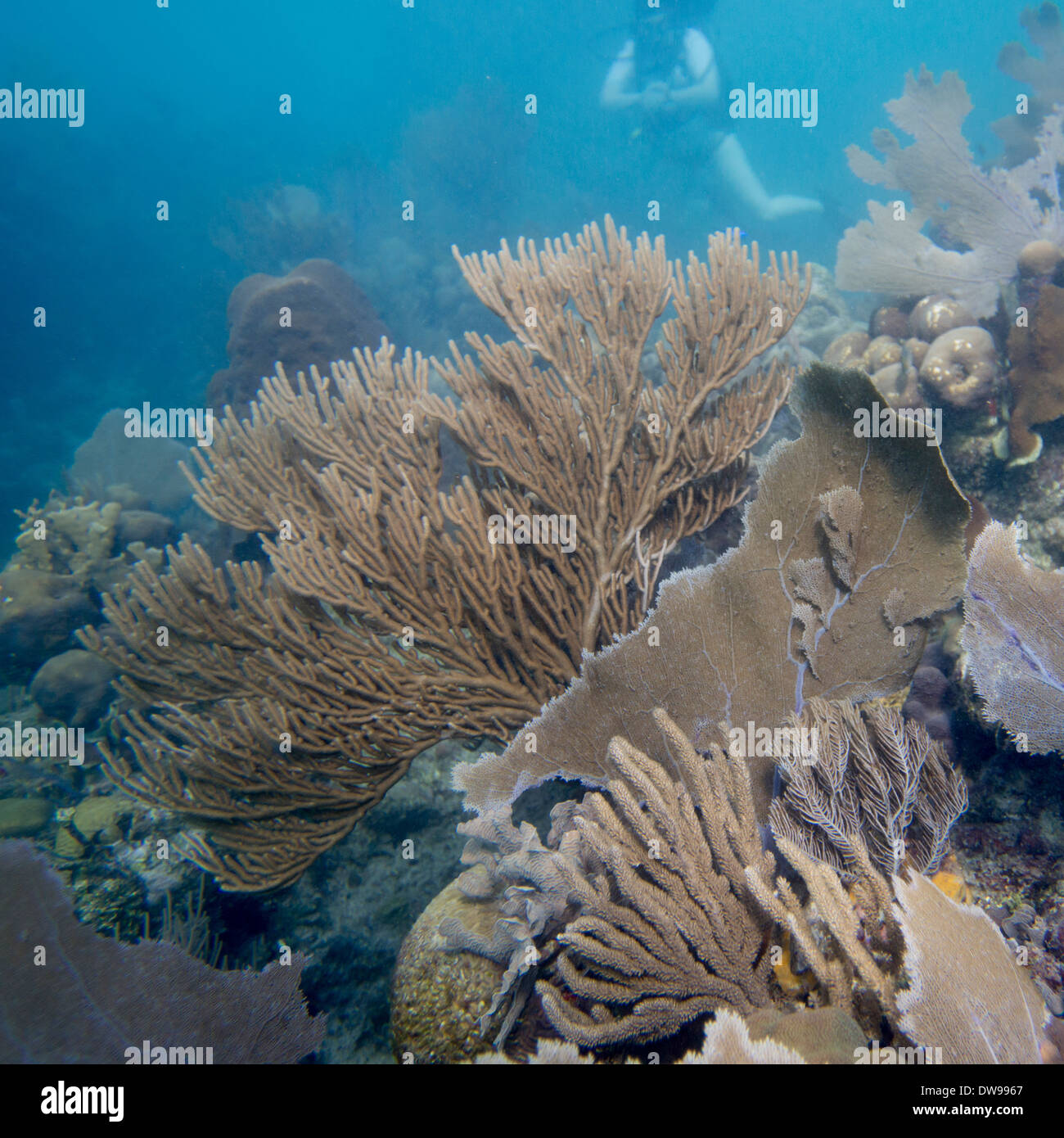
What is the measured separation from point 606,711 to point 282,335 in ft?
41.8

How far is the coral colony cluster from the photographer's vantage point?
1.93 metres

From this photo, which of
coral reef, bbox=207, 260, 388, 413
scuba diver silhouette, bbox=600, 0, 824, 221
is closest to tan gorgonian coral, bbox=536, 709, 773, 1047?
coral reef, bbox=207, 260, 388, 413

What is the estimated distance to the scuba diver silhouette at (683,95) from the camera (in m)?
27.9

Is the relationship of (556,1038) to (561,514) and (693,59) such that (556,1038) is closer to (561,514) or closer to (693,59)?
(561,514)

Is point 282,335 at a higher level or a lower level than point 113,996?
higher

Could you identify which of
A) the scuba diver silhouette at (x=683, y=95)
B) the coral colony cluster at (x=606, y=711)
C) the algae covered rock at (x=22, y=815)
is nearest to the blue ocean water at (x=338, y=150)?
the scuba diver silhouette at (x=683, y=95)

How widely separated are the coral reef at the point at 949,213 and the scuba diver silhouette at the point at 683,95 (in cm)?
2795

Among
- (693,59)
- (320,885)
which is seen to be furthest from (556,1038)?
(693,59)

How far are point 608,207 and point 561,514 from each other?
139ft

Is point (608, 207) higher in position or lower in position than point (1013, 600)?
higher

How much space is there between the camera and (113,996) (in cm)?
268

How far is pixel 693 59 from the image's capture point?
28344mm

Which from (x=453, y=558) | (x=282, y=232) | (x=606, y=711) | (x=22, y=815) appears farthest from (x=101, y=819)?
(x=282, y=232)

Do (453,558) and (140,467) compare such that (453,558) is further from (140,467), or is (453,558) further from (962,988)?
(140,467)
